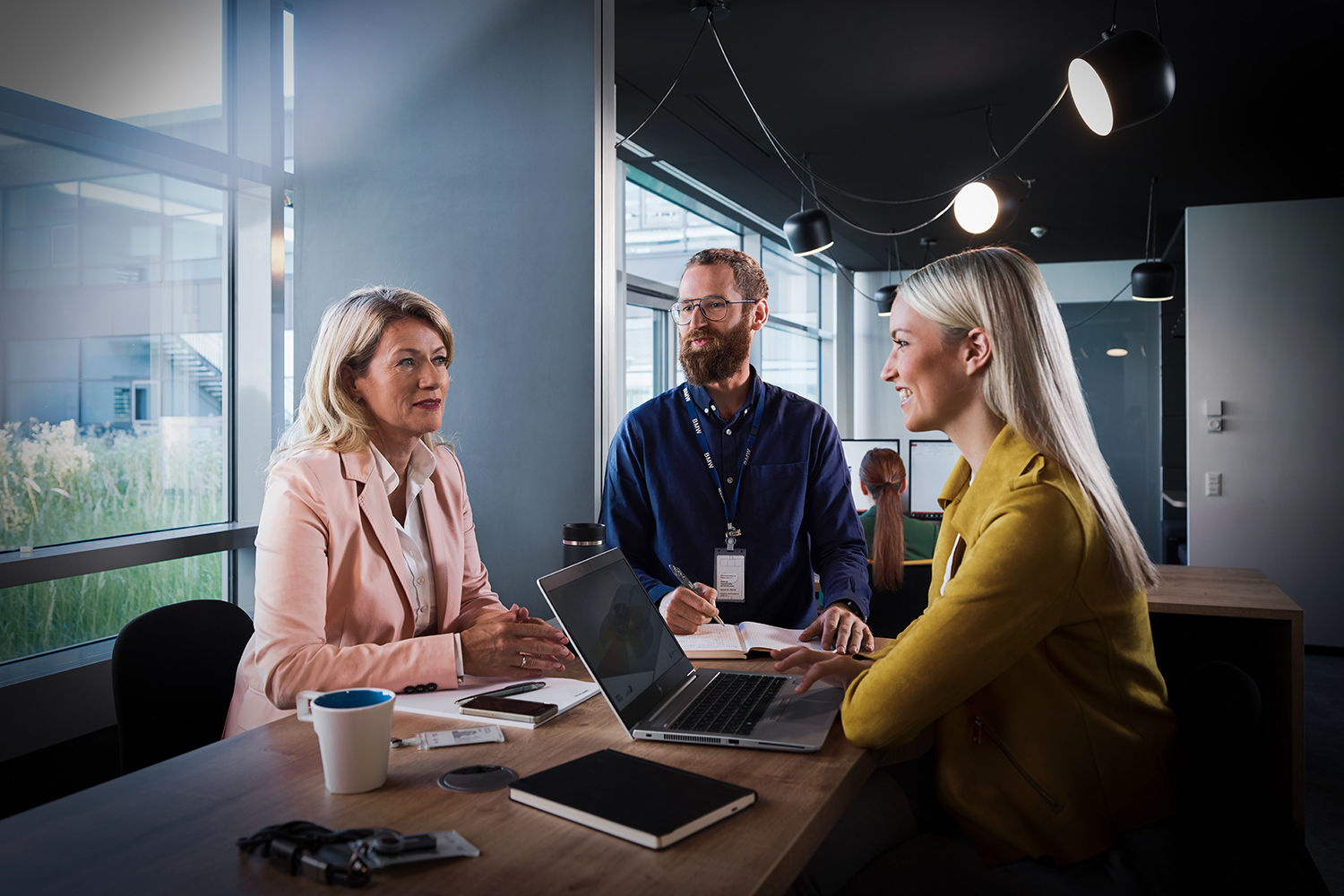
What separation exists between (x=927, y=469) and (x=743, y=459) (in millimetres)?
3337

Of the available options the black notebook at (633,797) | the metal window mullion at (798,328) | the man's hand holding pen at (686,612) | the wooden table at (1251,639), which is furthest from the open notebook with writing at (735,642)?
the metal window mullion at (798,328)

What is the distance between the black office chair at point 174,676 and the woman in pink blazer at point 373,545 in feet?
0.24

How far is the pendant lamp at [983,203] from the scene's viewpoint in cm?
397

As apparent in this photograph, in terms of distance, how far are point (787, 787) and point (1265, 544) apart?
A: 6.01 metres

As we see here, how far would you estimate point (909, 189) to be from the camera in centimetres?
610

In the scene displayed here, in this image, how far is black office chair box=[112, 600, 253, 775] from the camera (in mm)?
1508

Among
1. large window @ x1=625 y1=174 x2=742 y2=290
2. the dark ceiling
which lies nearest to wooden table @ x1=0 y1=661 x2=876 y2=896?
the dark ceiling

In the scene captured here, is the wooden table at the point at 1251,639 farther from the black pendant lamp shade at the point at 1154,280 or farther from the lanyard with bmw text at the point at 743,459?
the black pendant lamp shade at the point at 1154,280

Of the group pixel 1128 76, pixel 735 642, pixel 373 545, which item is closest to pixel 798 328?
pixel 1128 76

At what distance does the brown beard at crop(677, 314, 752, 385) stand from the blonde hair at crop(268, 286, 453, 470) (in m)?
0.69

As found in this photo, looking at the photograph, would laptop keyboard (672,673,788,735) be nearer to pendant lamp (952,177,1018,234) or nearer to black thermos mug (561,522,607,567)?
black thermos mug (561,522,607,567)

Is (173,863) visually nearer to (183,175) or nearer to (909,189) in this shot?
(183,175)

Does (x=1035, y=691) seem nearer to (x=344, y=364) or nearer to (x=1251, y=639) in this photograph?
(x=344, y=364)

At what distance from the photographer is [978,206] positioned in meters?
4.00
